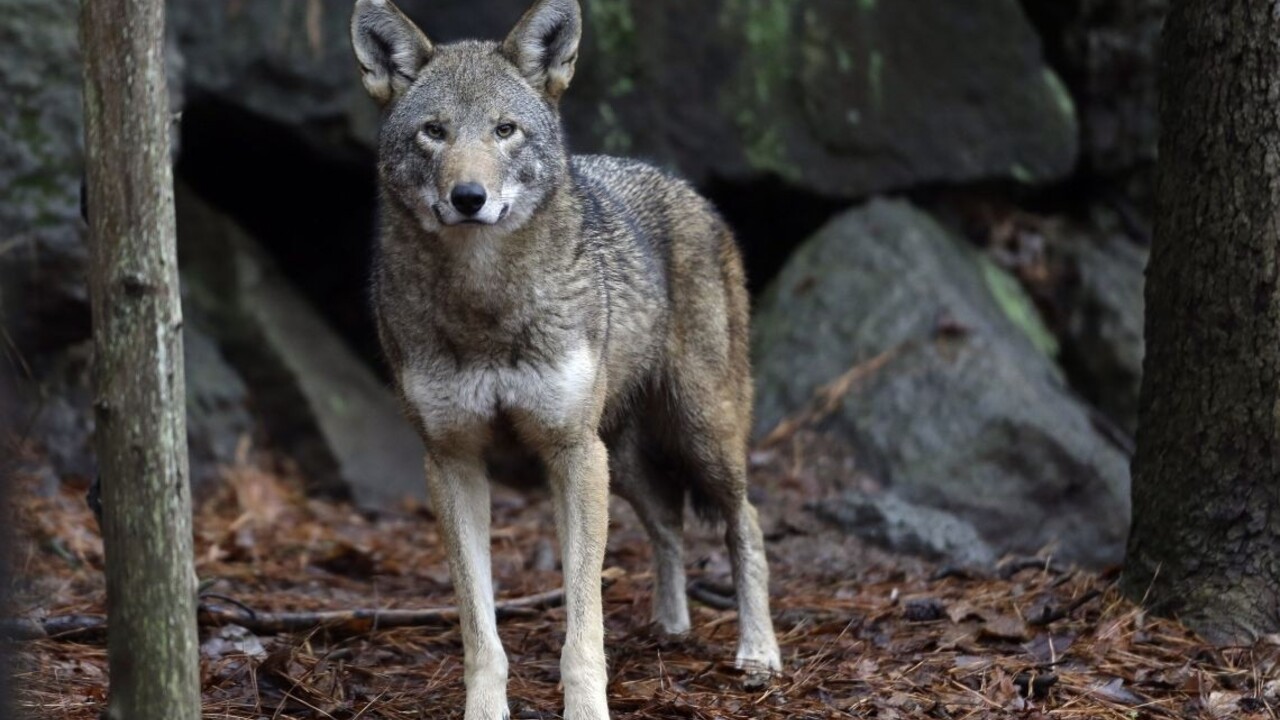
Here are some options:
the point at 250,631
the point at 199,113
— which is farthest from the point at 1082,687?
the point at 199,113

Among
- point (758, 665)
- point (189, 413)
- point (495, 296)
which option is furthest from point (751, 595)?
point (189, 413)

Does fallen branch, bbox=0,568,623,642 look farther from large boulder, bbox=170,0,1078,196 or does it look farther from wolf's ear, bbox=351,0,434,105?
large boulder, bbox=170,0,1078,196

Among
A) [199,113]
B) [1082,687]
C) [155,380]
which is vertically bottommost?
[1082,687]

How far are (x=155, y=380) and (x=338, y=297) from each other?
6724mm

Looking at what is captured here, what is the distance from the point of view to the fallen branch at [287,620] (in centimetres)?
528

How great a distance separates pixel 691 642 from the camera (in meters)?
5.79

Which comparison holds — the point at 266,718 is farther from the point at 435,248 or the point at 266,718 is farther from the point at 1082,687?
the point at 1082,687

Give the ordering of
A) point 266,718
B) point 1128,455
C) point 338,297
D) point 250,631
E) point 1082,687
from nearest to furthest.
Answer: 1. point 266,718
2. point 1082,687
3. point 250,631
4. point 1128,455
5. point 338,297

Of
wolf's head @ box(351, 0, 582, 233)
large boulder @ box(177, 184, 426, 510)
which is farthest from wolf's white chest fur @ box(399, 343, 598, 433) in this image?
large boulder @ box(177, 184, 426, 510)

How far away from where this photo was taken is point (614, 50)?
8.95 m

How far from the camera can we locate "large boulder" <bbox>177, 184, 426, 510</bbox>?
880 cm

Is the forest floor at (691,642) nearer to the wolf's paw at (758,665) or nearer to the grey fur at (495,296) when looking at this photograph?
the wolf's paw at (758,665)

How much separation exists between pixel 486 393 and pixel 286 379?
449 cm

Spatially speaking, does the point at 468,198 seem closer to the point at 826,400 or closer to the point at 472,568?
the point at 472,568
